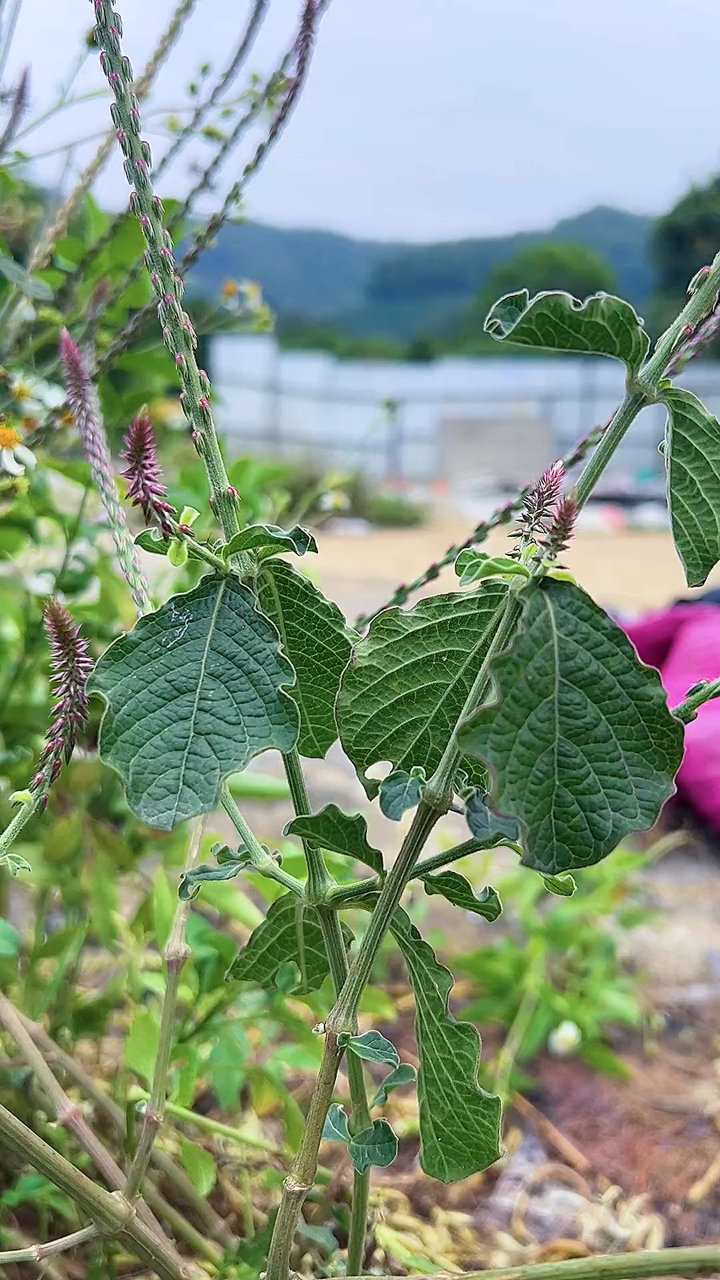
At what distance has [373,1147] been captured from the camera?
0.70 feet

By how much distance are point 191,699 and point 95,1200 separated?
0.41ft

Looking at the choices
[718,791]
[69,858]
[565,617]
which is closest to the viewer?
[565,617]

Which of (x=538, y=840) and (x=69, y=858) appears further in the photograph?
(x=69, y=858)

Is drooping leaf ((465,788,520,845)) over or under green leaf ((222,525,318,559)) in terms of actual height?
under

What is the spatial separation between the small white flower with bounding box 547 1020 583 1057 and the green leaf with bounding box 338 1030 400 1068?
500mm

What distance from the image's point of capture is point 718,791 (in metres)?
1.08

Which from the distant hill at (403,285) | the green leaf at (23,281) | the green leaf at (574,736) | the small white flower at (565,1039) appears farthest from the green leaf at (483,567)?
the distant hill at (403,285)

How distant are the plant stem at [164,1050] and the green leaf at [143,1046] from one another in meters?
0.04

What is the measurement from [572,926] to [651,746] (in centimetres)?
60

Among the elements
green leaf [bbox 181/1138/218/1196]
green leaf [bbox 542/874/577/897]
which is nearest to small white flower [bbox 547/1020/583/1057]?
green leaf [bbox 181/1138/218/1196]

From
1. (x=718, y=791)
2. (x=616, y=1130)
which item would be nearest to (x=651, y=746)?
(x=616, y=1130)

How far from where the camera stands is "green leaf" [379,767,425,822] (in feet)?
0.60

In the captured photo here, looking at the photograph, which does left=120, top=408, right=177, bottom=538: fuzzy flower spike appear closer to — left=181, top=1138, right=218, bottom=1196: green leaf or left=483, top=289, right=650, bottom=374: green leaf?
left=483, top=289, right=650, bottom=374: green leaf

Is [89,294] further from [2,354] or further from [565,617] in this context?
[565,617]
